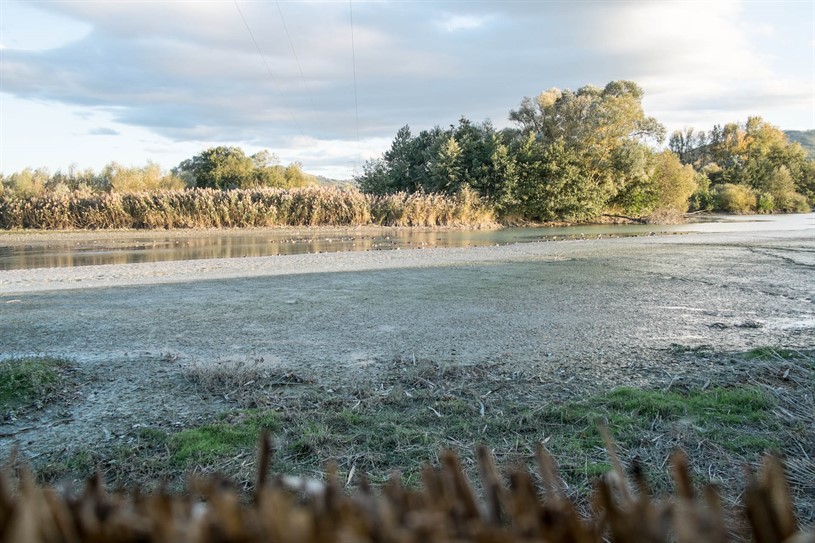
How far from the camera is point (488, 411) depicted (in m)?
4.11

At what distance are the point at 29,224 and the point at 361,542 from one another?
31.2 meters

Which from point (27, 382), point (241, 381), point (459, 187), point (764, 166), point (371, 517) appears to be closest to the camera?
point (371, 517)

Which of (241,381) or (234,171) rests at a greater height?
(234,171)

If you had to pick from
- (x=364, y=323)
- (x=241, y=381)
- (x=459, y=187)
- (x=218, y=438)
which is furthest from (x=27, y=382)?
(x=459, y=187)

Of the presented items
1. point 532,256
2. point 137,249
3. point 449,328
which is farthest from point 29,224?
point 449,328

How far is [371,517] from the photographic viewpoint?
2.83 feet

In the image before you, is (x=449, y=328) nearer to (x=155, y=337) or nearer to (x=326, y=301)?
(x=326, y=301)

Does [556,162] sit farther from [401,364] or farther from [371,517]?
[371,517]

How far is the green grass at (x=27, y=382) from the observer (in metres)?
4.27

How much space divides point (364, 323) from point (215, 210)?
22.2 metres

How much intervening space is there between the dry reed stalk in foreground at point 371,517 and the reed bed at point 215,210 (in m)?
27.4

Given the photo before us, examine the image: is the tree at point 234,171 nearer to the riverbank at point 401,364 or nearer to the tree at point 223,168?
the tree at point 223,168

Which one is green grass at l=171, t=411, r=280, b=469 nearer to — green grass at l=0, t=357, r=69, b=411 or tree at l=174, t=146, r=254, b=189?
green grass at l=0, t=357, r=69, b=411

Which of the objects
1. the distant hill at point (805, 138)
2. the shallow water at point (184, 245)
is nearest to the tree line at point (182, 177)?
the shallow water at point (184, 245)
